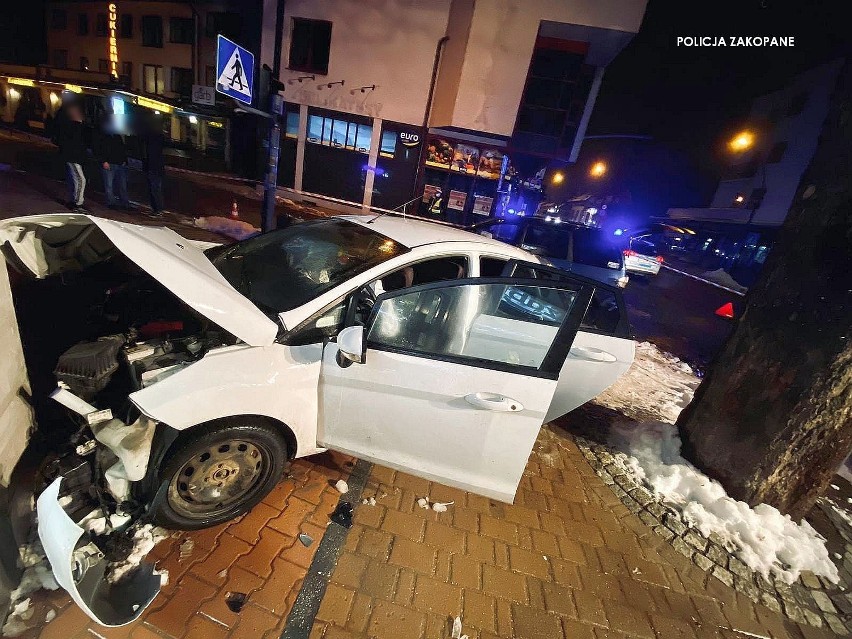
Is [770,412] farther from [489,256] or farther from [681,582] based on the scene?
[489,256]

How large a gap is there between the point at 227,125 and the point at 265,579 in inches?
936

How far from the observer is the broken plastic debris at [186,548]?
7.00ft

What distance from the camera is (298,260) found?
2736mm

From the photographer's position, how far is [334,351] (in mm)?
2238

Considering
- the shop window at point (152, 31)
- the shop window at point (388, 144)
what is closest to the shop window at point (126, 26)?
the shop window at point (152, 31)

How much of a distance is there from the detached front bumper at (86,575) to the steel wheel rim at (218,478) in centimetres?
36

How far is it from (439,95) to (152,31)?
19759 mm

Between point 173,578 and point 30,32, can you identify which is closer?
point 173,578

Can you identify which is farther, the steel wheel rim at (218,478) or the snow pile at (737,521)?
the snow pile at (737,521)

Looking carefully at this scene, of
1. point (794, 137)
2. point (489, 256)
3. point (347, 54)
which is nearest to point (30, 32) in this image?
point (347, 54)

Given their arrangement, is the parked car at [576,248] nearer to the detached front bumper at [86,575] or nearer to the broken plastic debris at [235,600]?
the broken plastic debris at [235,600]

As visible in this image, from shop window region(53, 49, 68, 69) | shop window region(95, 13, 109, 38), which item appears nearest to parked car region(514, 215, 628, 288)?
shop window region(95, 13, 109, 38)

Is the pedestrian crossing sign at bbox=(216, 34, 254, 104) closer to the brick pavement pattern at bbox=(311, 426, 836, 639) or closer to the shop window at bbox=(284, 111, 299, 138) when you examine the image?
the brick pavement pattern at bbox=(311, 426, 836, 639)

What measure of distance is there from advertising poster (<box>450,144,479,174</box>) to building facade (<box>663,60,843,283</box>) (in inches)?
699
